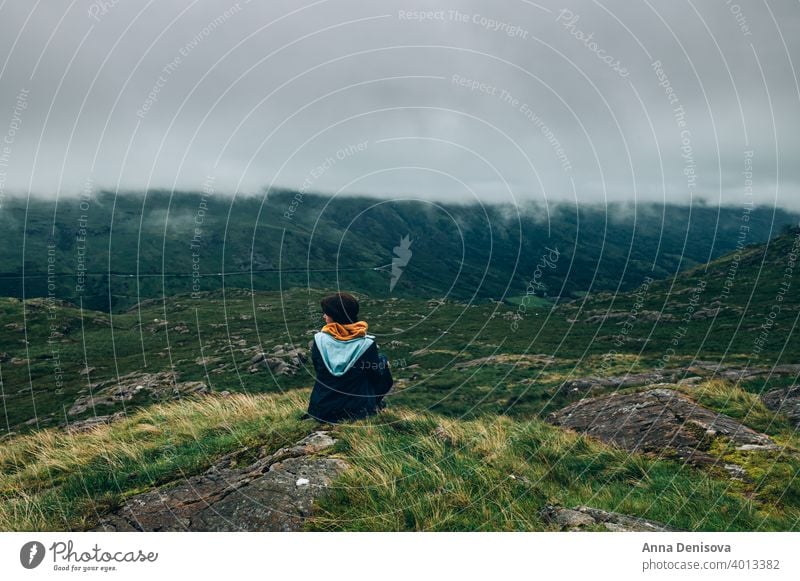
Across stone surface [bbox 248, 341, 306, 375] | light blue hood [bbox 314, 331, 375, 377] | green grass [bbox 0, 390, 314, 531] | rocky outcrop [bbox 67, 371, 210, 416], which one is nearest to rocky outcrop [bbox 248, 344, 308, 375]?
stone surface [bbox 248, 341, 306, 375]

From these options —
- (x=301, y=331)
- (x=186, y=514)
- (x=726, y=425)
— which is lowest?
(x=301, y=331)

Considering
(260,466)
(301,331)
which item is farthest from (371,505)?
(301,331)

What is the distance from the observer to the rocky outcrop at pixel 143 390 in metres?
31.4

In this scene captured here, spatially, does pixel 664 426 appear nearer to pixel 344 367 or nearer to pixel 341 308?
pixel 344 367

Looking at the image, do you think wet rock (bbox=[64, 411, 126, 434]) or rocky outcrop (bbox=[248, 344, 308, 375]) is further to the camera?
rocky outcrop (bbox=[248, 344, 308, 375])

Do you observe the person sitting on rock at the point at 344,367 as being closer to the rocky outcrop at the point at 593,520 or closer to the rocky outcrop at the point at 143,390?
the rocky outcrop at the point at 593,520

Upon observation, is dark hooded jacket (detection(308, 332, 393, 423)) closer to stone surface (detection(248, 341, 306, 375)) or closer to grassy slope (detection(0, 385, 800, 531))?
grassy slope (detection(0, 385, 800, 531))

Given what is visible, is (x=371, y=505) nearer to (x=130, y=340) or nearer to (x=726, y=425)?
(x=726, y=425)

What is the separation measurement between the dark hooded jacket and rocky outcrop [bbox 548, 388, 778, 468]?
4529 mm

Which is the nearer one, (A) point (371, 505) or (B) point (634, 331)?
(A) point (371, 505)

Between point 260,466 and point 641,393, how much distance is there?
7.95 m

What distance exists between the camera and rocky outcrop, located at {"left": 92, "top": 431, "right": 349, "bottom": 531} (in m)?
5.70

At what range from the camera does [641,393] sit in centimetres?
1018

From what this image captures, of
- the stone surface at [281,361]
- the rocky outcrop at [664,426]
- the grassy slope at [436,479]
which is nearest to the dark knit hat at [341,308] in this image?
the grassy slope at [436,479]
